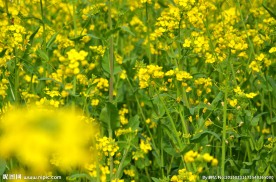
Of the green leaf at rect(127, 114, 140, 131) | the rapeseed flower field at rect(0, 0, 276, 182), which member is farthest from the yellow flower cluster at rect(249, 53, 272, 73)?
the green leaf at rect(127, 114, 140, 131)

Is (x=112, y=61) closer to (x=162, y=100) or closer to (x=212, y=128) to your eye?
(x=162, y=100)

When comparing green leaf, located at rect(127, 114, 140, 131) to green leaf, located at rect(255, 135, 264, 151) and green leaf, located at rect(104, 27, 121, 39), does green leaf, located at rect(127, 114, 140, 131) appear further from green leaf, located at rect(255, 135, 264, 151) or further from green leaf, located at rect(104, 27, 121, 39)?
green leaf, located at rect(255, 135, 264, 151)

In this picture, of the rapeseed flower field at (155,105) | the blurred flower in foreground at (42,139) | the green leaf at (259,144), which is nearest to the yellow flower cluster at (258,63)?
the rapeseed flower field at (155,105)

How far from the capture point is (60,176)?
2.63 metres

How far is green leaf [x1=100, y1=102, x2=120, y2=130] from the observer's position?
2.54m

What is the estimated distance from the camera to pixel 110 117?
8.46ft

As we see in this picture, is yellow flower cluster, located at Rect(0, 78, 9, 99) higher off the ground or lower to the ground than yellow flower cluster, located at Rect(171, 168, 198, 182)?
higher

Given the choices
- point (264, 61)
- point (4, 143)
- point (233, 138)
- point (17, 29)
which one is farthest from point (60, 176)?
point (4, 143)

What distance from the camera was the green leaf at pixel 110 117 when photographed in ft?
8.35

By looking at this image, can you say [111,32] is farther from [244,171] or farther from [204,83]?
[244,171]

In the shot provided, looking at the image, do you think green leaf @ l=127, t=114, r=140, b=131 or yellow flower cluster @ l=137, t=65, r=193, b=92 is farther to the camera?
green leaf @ l=127, t=114, r=140, b=131

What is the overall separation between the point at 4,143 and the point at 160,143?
2108 mm

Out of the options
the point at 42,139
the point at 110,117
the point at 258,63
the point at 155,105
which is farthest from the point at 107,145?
the point at 42,139

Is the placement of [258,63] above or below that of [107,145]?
above
